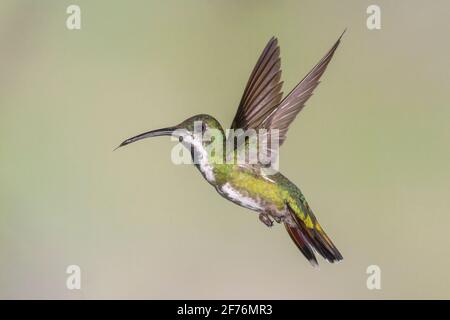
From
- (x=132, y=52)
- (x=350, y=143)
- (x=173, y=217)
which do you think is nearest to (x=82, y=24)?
(x=132, y=52)

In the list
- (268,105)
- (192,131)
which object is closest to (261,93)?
(268,105)

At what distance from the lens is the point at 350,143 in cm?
155

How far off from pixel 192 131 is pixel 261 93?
13 cm

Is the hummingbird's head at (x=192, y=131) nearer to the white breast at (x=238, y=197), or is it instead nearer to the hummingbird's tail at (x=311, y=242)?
the white breast at (x=238, y=197)

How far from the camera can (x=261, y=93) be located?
77 cm

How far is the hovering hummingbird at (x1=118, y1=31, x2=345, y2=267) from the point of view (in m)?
0.70

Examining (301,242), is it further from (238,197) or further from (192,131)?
(192,131)

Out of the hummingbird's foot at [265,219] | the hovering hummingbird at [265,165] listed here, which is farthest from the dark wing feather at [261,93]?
the hummingbird's foot at [265,219]

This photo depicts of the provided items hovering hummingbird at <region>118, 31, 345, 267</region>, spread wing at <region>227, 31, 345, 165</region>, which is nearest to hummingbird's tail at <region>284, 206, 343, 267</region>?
hovering hummingbird at <region>118, 31, 345, 267</region>

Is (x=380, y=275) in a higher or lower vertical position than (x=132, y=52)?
lower

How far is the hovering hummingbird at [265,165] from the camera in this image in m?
0.70

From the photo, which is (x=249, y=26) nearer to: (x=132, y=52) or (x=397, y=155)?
(x=132, y=52)

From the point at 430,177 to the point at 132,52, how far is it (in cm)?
84

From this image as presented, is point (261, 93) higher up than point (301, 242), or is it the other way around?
point (261, 93)
